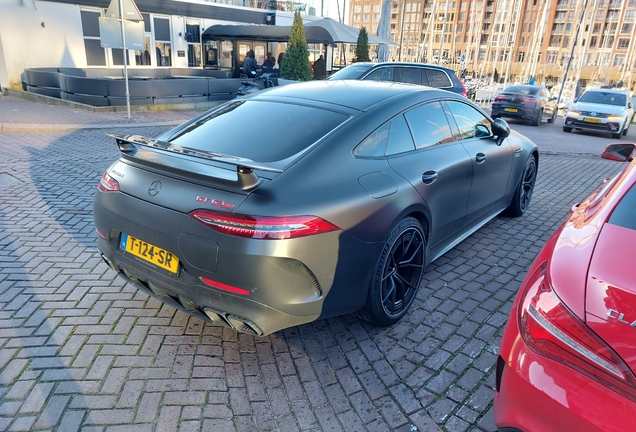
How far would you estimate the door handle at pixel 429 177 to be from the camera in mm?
3257

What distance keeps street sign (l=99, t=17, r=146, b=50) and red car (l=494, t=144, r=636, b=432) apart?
12058 mm

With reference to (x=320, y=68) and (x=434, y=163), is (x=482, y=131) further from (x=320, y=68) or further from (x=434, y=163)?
(x=320, y=68)

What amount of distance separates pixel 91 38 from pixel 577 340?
2238 centimetres

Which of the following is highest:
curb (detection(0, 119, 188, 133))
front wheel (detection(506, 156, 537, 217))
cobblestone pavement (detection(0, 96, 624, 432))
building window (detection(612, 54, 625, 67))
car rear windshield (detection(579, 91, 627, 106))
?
building window (detection(612, 54, 625, 67))

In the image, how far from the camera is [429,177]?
3.30 meters

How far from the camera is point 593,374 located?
1.50 meters

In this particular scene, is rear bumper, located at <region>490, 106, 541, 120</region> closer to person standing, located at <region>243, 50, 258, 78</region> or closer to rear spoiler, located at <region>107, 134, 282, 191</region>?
person standing, located at <region>243, 50, 258, 78</region>

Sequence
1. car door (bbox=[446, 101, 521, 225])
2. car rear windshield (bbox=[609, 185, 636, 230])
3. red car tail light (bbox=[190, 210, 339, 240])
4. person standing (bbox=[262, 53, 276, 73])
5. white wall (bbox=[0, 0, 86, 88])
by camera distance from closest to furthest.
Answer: car rear windshield (bbox=[609, 185, 636, 230])
red car tail light (bbox=[190, 210, 339, 240])
car door (bbox=[446, 101, 521, 225])
white wall (bbox=[0, 0, 86, 88])
person standing (bbox=[262, 53, 276, 73])

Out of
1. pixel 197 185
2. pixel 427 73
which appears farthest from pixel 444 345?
pixel 427 73

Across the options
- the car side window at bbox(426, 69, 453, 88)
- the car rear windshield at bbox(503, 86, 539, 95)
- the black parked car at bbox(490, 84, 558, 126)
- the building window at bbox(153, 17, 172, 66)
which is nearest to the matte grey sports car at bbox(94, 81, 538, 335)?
the car side window at bbox(426, 69, 453, 88)

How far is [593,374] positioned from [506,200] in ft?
12.8

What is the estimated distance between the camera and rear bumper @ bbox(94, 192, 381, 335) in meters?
2.33

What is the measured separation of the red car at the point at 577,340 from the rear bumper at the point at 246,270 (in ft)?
3.26

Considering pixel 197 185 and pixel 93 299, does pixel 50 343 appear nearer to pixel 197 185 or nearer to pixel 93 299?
pixel 93 299
